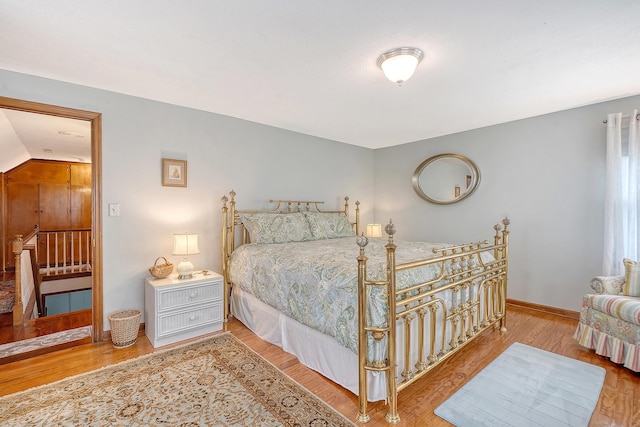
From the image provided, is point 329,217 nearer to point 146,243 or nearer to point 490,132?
point 146,243

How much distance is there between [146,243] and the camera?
302 cm

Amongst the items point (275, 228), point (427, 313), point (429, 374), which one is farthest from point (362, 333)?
point (275, 228)

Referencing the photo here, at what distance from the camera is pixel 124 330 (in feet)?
8.59

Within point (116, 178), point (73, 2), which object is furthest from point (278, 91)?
point (116, 178)

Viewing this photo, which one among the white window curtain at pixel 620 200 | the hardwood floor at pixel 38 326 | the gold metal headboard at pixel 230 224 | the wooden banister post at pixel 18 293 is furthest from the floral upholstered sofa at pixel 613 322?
the wooden banister post at pixel 18 293

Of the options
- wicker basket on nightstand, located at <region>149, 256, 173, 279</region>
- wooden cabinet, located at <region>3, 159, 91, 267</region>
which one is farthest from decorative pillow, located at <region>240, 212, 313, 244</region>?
wooden cabinet, located at <region>3, 159, 91, 267</region>

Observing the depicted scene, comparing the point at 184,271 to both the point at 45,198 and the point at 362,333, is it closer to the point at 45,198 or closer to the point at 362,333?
the point at 362,333

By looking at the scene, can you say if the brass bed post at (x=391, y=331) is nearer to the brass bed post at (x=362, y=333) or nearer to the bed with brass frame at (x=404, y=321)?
the bed with brass frame at (x=404, y=321)

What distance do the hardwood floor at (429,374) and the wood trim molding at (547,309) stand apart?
0.57 feet

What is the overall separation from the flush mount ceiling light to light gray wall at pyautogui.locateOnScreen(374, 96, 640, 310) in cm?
242

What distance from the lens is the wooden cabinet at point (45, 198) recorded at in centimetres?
586

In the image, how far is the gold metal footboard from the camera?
5.48ft

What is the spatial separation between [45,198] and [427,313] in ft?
25.7

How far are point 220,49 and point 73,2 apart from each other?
0.80m
